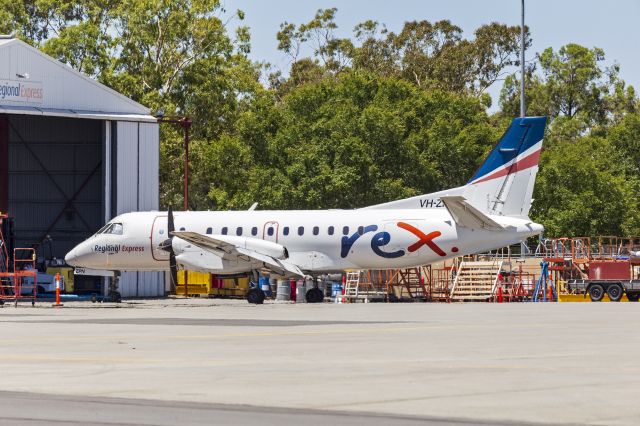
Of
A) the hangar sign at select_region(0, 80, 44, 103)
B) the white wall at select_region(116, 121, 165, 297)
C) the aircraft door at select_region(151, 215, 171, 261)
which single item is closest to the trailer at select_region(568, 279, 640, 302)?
the aircraft door at select_region(151, 215, 171, 261)

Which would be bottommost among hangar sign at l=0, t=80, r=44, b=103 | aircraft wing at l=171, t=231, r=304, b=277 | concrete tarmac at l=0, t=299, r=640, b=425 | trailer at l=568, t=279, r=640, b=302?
concrete tarmac at l=0, t=299, r=640, b=425

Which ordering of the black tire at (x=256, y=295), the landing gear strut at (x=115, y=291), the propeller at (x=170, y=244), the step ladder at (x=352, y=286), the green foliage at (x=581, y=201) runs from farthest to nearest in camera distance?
the green foliage at (x=581, y=201) < the step ladder at (x=352, y=286) < the landing gear strut at (x=115, y=291) < the propeller at (x=170, y=244) < the black tire at (x=256, y=295)

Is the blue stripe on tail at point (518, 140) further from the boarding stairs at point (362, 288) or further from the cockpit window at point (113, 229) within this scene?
the cockpit window at point (113, 229)

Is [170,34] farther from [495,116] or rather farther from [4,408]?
[4,408]

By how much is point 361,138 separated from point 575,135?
3756 cm

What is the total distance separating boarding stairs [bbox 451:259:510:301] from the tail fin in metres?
6.08

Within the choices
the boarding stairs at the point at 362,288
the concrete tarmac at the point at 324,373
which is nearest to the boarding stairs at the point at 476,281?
the boarding stairs at the point at 362,288

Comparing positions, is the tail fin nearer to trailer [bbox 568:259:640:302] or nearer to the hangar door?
trailer [bbox 568:259:640:302]

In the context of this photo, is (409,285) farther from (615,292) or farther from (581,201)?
(581,201)

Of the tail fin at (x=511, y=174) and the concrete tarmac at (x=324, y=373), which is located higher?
the tail fin at (x=511, y=174)

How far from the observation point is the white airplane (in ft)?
144

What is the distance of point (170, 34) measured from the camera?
88625mm

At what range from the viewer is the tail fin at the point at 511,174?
1754 inches

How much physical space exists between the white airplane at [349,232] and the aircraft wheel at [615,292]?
25.3 ft
